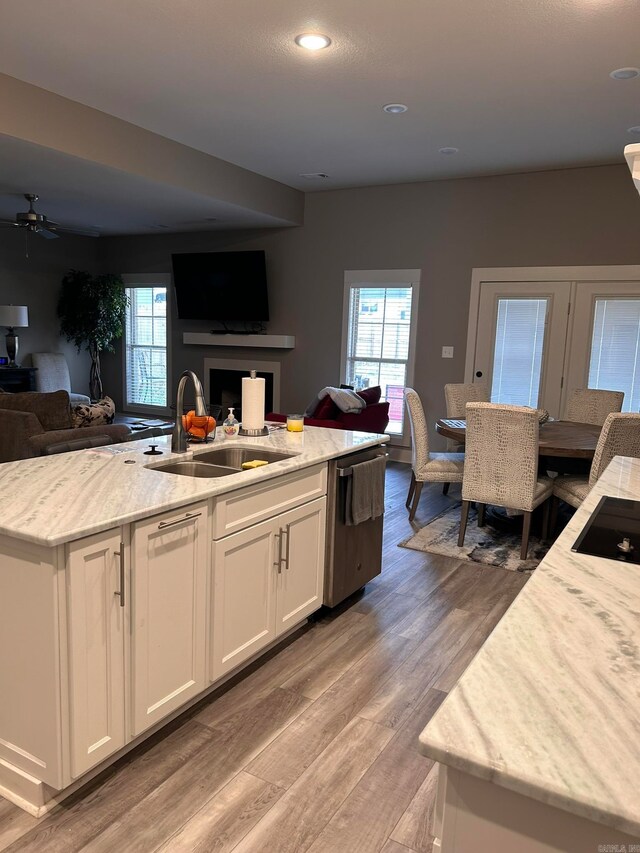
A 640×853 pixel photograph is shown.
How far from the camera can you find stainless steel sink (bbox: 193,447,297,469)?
290 cm

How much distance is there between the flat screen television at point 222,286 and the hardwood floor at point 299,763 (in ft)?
17.3

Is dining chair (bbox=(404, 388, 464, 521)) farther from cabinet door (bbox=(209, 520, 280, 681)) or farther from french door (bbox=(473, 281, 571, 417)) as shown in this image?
cabinet door (bbox=(209, 520, 280, 681))

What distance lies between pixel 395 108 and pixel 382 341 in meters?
2.95

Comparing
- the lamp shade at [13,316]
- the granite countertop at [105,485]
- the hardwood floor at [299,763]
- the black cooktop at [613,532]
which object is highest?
the lamp shade at [13,316]

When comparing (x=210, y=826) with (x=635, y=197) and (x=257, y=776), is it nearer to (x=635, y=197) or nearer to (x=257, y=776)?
(x=257, y=776)

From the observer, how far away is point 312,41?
3.48 metres

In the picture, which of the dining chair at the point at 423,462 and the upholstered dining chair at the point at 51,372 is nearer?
the dining chair at the point at 423,462

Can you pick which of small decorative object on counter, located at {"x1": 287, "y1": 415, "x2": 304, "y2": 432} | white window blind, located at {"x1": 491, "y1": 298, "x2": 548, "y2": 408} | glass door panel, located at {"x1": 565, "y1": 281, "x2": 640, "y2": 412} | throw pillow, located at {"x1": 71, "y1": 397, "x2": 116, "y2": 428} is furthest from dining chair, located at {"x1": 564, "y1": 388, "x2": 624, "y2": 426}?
throw pillow, located at {"x1": 71, "y1": 397, "x2": 116, "y2": 428}

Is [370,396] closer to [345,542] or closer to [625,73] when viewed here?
[345,542]

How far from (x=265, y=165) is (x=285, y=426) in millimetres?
3571

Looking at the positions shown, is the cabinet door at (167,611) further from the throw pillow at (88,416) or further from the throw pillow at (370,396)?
the throw pillow at (370,396)

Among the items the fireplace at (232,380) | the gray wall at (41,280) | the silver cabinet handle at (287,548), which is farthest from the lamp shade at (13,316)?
the silver cabinet handle at (287,548)

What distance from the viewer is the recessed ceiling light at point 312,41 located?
3.43 meters

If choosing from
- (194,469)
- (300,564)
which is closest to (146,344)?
(194,469)
